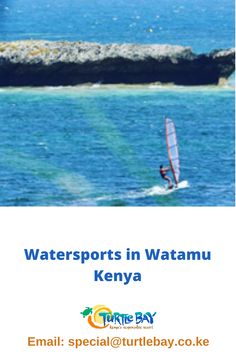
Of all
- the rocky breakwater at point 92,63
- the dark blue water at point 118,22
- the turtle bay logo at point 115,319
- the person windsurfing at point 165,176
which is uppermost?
the dark blue water at point 118,22

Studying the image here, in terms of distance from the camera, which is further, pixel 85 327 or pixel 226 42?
pixel 226 42

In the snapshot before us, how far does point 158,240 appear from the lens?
82.5 ft

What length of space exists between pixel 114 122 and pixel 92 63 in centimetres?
190

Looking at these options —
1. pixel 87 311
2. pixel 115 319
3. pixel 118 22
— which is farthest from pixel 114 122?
pixel 115 319

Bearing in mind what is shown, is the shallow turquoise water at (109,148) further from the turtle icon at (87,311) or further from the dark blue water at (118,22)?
the turtle icon at (87,311)

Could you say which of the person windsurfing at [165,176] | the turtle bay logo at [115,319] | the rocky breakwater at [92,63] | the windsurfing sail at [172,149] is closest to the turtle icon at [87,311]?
the turtle bay logo at [115,319]

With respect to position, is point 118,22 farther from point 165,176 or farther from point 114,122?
point 165,176

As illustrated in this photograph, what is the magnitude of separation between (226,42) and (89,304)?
280 inches

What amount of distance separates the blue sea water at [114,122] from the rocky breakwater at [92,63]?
0.71 ft

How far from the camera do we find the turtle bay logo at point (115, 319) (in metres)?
24.4

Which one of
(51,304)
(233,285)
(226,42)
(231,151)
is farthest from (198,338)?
(226,42)

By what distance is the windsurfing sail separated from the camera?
26.8 metres

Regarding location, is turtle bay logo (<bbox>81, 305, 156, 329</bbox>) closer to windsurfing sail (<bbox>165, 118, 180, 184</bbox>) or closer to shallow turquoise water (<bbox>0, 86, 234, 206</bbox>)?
shallow turquoise water (<bbox>0, 86, 234, 206</bbox>)

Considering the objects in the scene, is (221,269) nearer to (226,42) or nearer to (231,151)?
(231,151)
